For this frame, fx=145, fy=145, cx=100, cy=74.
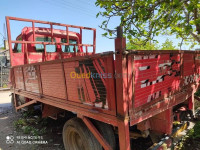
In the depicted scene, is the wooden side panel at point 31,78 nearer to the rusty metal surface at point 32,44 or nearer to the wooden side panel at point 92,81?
the rusty metal surface at point 32,44

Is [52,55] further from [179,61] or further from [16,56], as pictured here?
[179,61]

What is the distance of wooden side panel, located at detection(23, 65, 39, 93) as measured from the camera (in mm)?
3270

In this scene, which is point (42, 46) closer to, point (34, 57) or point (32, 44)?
point (32, 44)

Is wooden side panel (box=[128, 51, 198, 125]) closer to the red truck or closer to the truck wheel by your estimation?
the red truck

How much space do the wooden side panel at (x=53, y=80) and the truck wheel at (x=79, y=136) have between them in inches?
19.9

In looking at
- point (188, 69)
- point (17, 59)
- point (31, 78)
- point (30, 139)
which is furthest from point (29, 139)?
point (188, 69)

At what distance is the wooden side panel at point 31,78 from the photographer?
3.27 m

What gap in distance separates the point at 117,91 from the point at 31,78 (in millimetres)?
2557

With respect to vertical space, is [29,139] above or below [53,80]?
below

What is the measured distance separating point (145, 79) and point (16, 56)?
4.09 meters

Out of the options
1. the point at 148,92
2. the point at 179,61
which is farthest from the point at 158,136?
the point at 179,61

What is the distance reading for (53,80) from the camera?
267cm

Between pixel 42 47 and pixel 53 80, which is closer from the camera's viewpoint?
pixel 53 80

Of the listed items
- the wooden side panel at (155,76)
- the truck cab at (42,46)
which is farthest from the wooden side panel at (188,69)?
the truck cab at (42,46)
